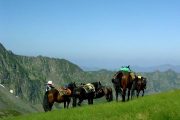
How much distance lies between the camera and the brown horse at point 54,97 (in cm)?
4619

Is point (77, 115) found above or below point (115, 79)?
below

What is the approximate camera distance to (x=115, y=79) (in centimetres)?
3978

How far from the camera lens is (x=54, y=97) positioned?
47.2 m

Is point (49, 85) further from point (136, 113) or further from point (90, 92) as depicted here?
point (136, 113)

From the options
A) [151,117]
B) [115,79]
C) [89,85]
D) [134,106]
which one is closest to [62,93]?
[89,85]

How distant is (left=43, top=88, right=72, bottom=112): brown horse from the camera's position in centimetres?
4619

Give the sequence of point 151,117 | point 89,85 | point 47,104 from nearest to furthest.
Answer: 1. point 151,117
2. point 47,104
3. point 89,85

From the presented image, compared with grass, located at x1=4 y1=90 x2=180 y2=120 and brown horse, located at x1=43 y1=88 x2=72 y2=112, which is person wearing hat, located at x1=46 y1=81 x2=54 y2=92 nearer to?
brown horse, located at x1=43 y1=88 x2=72 y2=112

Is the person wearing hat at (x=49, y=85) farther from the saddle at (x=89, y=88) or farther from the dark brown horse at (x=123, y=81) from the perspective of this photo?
the dark brown horse at (x=123, y=81)

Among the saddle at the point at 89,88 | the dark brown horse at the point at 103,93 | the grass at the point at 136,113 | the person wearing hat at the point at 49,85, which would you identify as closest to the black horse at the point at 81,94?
the saddle at the point at 89,88

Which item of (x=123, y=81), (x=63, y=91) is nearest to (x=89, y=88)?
(x=63, y=91)

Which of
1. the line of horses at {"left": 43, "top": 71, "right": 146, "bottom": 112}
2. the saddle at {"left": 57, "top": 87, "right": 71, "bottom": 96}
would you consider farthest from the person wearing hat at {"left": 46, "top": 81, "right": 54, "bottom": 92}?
the saddle at {"left": 57, "top": 87, "right": 71, "bottom": 96}

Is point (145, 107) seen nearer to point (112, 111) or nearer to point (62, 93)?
point (112, 111)

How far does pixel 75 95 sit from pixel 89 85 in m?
4.36
